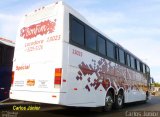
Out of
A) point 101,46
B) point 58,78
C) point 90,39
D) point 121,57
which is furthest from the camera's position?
point 121,57

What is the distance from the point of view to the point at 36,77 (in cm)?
822

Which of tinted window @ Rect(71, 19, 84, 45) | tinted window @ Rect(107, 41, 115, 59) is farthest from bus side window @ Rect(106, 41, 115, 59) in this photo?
tinted window @ Rect(71, 19, 84, 45)

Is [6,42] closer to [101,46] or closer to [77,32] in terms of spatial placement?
[77,32]

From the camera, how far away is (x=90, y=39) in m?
9.60

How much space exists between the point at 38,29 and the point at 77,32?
1.35 meters

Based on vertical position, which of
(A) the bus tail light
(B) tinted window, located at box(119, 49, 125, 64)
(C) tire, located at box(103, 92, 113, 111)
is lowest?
(C) tire, located at box(103, 92, 113, 111)

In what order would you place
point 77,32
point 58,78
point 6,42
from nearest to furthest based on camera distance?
1. point 58,78
2. point 77,32
3. point 6,42

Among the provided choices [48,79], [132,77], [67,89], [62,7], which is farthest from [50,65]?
[132,77]

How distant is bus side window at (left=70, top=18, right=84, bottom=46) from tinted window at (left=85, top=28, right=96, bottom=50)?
0.40 m

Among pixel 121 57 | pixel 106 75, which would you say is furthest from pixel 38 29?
pixel 121 57

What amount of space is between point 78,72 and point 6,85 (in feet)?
13.0

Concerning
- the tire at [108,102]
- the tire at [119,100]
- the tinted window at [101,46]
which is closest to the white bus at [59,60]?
the tinted window at [101,46]

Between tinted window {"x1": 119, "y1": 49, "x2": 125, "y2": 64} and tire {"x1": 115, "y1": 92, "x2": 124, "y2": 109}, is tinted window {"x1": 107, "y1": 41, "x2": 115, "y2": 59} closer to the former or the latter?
tinted window {"x1": 119, "y1": 49, "x2": 125, "y2": 64}

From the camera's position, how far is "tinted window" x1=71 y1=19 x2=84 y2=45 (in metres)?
8.38
